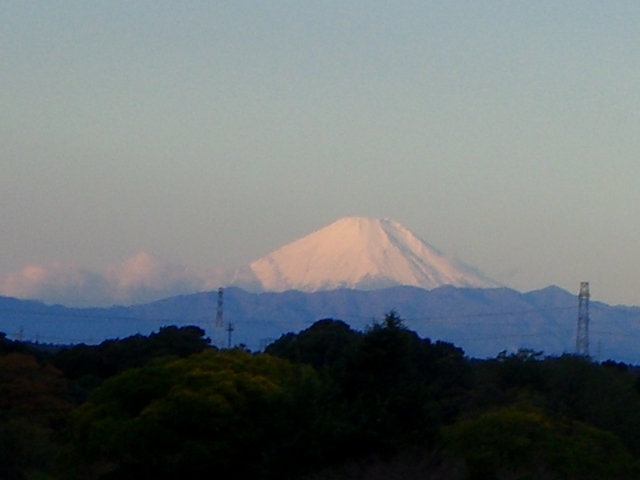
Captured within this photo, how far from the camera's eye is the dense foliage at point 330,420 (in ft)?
83.8

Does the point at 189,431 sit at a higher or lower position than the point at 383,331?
lower

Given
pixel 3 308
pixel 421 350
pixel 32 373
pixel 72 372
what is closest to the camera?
pixel 32 373

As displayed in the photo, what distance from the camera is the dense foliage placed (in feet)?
83.8

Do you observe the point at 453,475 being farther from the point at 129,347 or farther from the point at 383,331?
the point at 129,347

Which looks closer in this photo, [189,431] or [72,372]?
[189,431]

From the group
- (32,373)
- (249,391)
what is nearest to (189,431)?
(249,391)

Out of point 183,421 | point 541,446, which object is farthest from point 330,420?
point 183,421

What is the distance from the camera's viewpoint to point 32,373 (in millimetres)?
45281

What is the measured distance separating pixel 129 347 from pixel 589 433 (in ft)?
135

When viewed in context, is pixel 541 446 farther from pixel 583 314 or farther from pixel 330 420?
pixel 583 314

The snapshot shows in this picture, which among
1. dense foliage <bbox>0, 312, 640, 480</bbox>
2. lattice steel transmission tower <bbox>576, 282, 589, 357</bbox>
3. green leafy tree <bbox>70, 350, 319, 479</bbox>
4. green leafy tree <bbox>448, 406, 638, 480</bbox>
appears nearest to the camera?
dense foliage <bbox>0, 312, 640, 480</bbox>

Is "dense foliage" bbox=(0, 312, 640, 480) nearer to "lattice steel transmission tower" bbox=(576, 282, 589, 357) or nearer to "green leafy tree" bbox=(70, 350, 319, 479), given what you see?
"green leafy tree" bbox=(70, 350, 319, 479)

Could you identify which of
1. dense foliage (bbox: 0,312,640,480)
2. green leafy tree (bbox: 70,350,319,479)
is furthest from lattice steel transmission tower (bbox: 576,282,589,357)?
green leafy tree (bbox: 70,350,319,479)

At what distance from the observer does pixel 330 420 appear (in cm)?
2588
